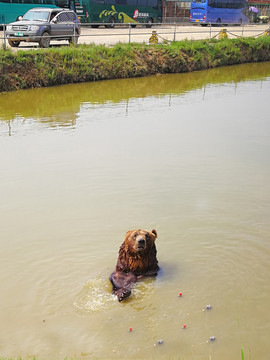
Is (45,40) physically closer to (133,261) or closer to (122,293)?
(133,261)

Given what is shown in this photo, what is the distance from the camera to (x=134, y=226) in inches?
305

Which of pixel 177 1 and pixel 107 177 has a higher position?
pixel 177 1

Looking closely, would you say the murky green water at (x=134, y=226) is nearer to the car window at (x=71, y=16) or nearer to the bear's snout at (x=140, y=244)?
the bear's snout at (x=140, y=244)

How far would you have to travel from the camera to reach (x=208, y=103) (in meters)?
17.0

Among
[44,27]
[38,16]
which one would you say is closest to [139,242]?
[44,27]

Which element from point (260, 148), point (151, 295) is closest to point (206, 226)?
point (151, 295)

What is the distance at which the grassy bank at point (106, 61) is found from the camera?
18031mm

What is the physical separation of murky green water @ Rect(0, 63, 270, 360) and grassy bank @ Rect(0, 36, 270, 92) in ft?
11.2

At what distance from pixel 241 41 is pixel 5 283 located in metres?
24.7

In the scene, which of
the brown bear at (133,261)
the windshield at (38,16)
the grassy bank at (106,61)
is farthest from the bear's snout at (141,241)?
the windshield at (38,16)

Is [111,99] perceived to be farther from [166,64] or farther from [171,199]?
[171,199]

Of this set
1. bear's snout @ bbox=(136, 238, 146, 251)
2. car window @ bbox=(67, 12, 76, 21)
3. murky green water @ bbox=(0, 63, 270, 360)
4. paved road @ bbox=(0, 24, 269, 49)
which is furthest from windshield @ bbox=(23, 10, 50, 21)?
bear's snout @ bbox=(136, 238, 146, 251)

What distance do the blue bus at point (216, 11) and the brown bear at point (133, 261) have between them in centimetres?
4158

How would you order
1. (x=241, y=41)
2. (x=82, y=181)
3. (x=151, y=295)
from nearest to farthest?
(x=151, y=295)
(x=82, y=181)
(x=241, y=41)
